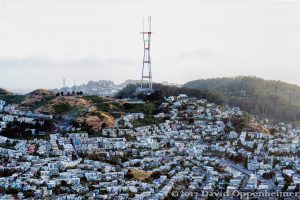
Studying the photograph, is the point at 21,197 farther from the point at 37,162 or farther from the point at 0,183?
the point at 37,162

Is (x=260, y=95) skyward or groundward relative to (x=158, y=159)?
skyward

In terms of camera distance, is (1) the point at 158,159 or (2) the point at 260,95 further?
(2) the point at 260,95

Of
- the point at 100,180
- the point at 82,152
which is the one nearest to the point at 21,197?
the point at 100,180

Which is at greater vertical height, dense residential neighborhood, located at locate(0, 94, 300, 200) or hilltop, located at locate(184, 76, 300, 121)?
hilltop, located at locate(184, 76, 300, 121)

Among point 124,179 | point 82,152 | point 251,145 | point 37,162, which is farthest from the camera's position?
point 251,145
